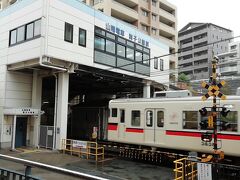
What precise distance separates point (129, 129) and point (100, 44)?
8109 mm

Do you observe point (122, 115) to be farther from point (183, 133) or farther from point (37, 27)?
point (37, 27)

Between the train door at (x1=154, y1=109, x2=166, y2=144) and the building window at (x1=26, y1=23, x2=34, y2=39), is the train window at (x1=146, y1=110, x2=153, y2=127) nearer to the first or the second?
the train door at (x1=154, y1=109, x2=166, y2=144)

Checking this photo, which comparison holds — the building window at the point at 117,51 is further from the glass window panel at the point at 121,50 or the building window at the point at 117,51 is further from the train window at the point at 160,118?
the train window at the point at 160,118

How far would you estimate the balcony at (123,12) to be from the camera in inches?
1723

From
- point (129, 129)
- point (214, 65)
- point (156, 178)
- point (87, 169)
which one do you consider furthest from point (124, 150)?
point (214, 65)

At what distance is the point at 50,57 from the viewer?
1830 cm

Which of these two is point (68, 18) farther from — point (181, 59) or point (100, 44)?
point (181, 59)

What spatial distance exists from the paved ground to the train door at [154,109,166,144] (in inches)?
57.5

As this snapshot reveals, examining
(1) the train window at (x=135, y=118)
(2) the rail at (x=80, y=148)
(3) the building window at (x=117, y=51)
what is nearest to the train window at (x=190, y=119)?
(1) the train window at (x=135, y=118)

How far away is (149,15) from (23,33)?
3586 centimetres

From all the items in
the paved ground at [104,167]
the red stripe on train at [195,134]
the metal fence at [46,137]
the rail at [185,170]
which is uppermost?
the red stripe on train at [195,134]

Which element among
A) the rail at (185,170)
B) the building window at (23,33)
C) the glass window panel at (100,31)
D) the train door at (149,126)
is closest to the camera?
the rail at (185,170)

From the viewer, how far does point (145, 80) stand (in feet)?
91.0

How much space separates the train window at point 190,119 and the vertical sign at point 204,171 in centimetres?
441
